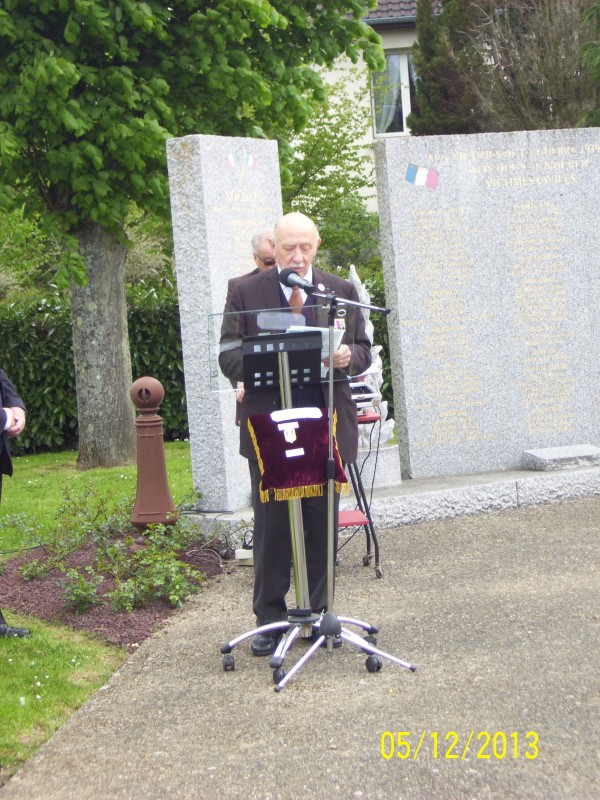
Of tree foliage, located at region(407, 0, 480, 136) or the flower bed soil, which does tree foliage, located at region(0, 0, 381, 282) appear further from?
tree foliage, located at region(407, 0, 480, 136)

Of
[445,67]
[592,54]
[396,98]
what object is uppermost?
[396,98]

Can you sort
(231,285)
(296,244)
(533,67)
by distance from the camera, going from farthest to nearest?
(533,67) < (231,285) < (296,244)

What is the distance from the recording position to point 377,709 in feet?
15.2

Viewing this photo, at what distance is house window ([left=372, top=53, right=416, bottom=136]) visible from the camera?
29.9 meters

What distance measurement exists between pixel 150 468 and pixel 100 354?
6001mm

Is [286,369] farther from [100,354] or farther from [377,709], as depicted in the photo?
[100,354]

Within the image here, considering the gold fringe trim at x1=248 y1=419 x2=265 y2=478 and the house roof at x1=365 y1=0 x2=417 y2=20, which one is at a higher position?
the house roof at x1=365 y1=0 x2=417 y2=20

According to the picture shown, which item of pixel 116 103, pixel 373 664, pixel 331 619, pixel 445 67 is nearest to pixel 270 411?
pixel 331 619

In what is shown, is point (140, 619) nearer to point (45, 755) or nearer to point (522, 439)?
point (45, 755)

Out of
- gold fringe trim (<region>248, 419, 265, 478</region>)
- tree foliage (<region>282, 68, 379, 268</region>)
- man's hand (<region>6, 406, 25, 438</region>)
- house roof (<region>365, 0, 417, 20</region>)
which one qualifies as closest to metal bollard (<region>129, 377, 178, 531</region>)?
man's hand (<region>6, 406, 25, 438</region>)

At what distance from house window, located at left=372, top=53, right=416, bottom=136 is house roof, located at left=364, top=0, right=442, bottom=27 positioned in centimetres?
98

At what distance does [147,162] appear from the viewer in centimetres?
1316
